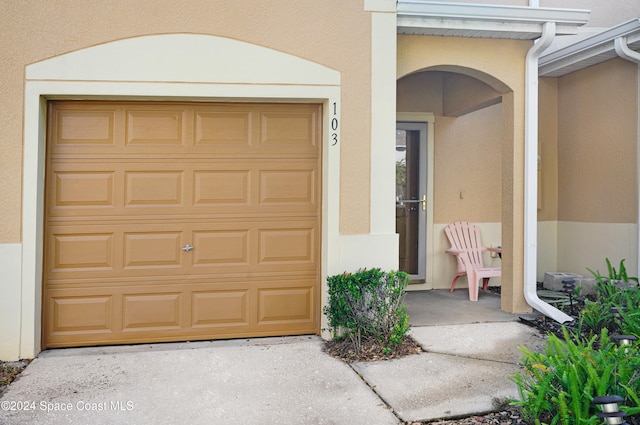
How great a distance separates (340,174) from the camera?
17.9 ft

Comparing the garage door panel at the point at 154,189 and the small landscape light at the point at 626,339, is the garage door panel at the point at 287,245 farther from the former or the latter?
the small landscape light at the point at 626,339

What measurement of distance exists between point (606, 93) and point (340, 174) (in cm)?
423

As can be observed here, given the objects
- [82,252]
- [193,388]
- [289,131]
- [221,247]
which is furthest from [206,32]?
[193,388]

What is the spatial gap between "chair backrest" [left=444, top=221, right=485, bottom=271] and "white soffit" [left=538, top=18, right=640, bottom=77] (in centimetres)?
247

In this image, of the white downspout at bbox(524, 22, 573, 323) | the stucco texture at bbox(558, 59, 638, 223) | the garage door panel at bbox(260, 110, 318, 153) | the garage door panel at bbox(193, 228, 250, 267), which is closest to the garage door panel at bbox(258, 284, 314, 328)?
the garage door panel at bbox(193, 228, 250, 267)

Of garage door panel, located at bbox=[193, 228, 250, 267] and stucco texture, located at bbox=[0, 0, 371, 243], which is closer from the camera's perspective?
stucco texture, located at bbox=[0, 0, 371, 243]

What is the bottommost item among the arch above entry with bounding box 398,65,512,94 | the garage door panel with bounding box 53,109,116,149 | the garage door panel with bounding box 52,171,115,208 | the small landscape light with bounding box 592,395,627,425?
A: the small landscape light with bounding box 592,395,627,425

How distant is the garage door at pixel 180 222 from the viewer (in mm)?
5207

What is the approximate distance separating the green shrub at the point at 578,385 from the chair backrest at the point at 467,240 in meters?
4.19

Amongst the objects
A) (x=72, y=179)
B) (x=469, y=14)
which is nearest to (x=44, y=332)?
(x=72, y=179)

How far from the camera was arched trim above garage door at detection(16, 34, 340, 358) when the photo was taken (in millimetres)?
4938

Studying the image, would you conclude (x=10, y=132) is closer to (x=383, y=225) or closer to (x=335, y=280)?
(x=335, y=280)

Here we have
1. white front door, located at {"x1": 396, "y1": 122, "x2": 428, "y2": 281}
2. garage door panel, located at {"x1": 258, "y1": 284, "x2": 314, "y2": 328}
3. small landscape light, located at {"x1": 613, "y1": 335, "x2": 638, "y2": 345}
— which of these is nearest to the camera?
small landscape light, located at {"x1": 613, "y1": 335, "x2": 638, "y2": 345}

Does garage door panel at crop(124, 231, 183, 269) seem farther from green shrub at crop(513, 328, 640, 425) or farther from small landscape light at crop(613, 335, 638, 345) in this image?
small landscape light at crop(613, 335, 638, 345)
